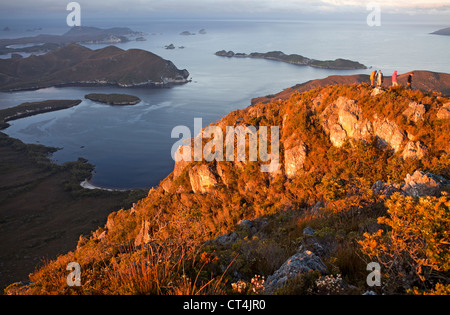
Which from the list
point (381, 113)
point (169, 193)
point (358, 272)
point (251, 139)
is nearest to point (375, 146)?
point (381, 113)

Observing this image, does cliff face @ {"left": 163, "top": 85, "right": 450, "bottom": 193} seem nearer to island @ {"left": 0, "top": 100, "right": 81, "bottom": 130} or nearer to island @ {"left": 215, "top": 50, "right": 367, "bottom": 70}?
island @ {"left": 0, "top": 100, "right": 81, "bottom": 130}

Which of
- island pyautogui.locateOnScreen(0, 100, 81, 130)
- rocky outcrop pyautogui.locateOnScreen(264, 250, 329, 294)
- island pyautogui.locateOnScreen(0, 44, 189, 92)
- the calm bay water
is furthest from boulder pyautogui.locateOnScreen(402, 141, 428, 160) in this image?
island pyautogui.locateOnScreen(0, 44, 189, 92)

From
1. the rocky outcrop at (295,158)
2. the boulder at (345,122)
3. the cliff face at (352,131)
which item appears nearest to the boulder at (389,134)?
the cliff face at (352,131)

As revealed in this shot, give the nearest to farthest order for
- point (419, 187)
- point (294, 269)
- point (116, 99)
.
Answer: point (294, 269) → point (419, 187) → point (116, 99)

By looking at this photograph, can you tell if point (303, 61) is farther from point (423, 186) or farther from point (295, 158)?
point (423, 186)

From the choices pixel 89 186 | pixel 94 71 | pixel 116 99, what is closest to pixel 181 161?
pixel 89 186

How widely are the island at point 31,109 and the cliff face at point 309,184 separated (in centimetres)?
7915

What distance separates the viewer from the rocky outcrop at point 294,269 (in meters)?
4.18

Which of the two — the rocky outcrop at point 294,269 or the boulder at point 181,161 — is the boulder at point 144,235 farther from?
the rocky outcrop at point 294,269

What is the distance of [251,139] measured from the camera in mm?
15820

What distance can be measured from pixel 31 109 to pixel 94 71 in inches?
2157

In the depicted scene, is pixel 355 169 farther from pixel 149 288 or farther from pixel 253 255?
pixel 149 288

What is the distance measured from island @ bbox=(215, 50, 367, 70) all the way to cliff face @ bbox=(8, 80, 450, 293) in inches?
3280

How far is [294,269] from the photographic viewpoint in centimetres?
436
